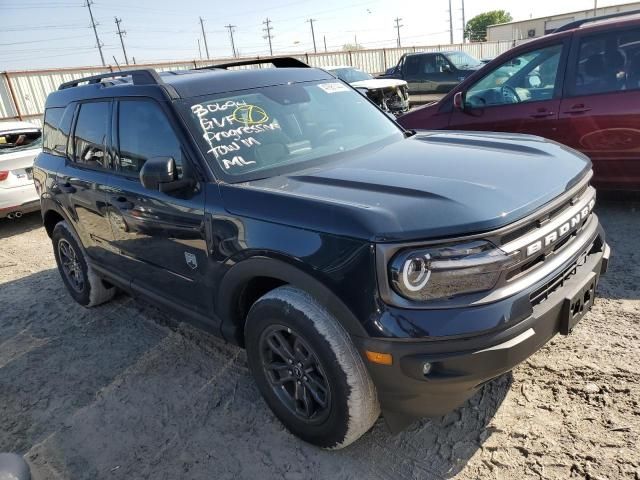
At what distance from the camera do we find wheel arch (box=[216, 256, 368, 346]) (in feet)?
7.04

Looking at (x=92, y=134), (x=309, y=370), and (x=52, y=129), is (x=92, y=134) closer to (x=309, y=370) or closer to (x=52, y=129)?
(x=52, y=129)

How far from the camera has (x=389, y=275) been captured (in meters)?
1.99

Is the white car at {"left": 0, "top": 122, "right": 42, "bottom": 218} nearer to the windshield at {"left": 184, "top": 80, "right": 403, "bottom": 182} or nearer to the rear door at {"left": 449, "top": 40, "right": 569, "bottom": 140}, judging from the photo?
the windshield at {"left": 184, "top": 80, "right": 403, "bottom": 182}

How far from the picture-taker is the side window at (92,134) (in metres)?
3.56

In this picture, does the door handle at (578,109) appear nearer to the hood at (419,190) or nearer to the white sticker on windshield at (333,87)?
the hood at (419,190)

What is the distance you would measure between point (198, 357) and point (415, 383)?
1890mm

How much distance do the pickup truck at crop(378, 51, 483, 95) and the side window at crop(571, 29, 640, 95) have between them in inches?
380

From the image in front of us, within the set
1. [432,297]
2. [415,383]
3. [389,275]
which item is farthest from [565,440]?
[389,275]

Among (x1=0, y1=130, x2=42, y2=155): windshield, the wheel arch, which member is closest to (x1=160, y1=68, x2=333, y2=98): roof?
the wheel arch

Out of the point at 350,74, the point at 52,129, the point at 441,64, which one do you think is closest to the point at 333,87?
the point at 52,129

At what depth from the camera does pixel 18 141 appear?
23.8ft

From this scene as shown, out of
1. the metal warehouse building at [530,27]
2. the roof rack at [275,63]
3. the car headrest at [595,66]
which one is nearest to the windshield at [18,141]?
the roof rack at [275,63]

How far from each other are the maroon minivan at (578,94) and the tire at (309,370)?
12.3 ft

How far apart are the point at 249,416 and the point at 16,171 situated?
5.78 m
